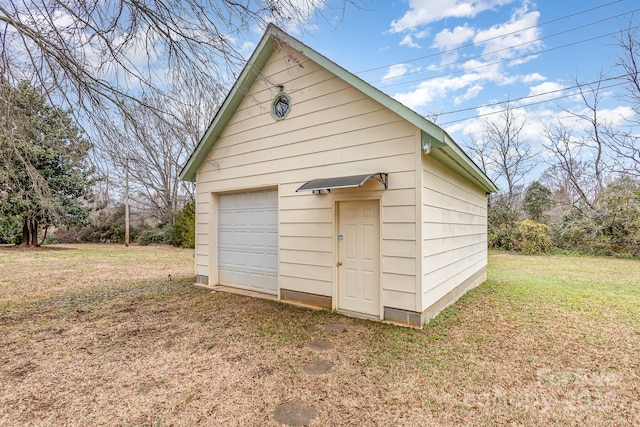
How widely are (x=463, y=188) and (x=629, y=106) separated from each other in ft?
31.2

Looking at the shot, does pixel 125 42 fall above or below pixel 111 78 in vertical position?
above

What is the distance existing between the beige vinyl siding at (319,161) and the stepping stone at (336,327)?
0.68 meters

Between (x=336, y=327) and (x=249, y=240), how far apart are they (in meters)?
3.00

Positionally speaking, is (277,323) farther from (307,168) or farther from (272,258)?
(307,168)

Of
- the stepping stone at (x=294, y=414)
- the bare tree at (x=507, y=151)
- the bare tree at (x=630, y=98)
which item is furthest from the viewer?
the bare tree at (x=507, y=151)

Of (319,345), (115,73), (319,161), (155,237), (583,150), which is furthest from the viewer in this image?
(155,237)

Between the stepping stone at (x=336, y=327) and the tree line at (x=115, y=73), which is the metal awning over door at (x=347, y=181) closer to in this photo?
the tree line at (x=115, y=73)

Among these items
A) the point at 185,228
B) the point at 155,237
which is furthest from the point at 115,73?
the point at 155,237

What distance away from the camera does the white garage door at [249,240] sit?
615cm

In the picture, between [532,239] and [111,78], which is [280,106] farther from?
[532,239]

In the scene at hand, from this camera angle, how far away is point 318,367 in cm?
323

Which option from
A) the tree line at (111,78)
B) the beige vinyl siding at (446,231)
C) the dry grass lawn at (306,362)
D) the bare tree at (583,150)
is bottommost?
the dry grass lawn at (306,362)

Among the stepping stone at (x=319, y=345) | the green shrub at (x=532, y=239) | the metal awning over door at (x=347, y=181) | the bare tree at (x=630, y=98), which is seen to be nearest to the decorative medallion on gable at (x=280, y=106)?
the metal awning over door at (x=347, y=181)

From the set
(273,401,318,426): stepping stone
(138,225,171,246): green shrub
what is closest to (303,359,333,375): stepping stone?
(273,401,318,426): stepping stone
